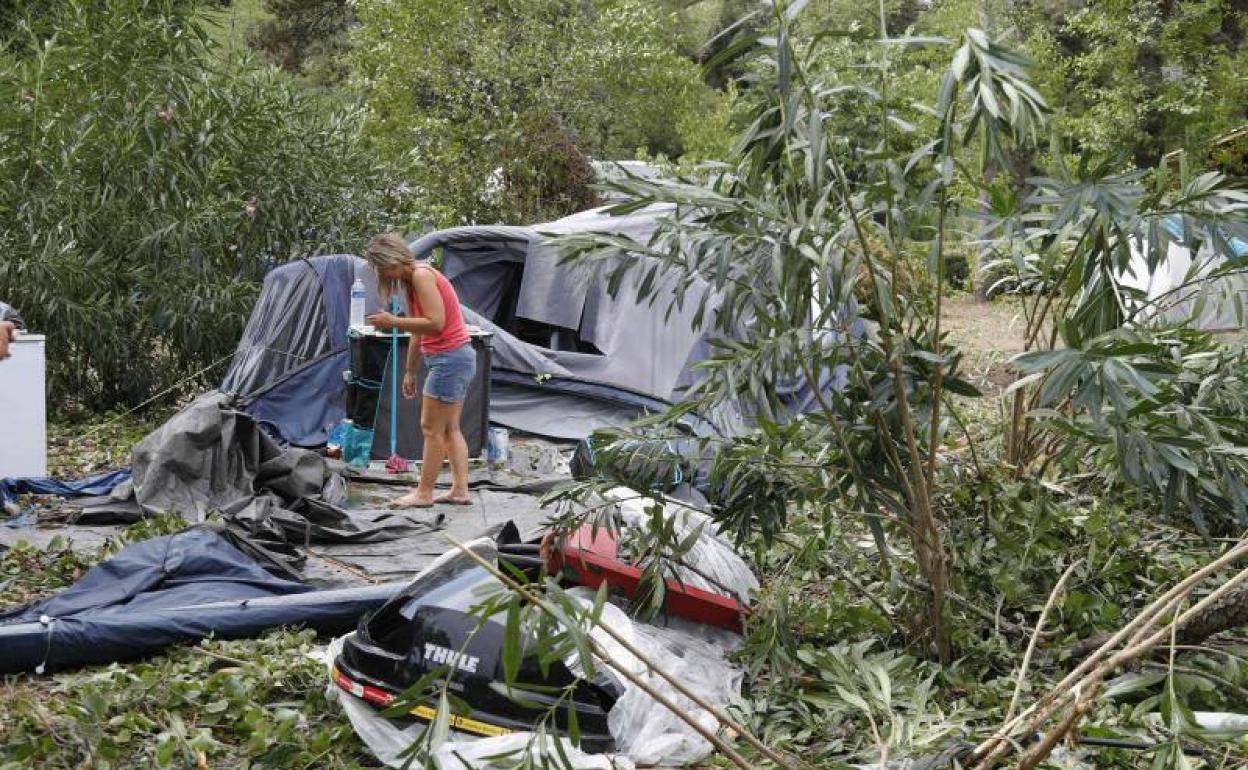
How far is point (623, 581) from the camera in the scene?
436 centimetres

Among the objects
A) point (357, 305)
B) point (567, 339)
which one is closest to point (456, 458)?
point (357, 305)

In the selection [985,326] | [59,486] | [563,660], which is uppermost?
[563,660]

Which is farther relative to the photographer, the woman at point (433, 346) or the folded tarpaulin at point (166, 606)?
the woman at point (433, 346)

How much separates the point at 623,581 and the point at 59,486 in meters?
3.98

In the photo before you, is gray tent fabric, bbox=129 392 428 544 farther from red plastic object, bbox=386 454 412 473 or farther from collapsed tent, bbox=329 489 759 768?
collapsed tent, bbox=329 489 759 768

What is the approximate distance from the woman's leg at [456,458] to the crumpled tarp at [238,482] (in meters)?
0.50

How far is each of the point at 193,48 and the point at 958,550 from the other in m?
7.40

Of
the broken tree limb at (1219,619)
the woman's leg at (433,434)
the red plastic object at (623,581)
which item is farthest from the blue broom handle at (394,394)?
the broken tree limb at (1219,619)

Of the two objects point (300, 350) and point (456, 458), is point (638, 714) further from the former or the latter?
point (300, 350)

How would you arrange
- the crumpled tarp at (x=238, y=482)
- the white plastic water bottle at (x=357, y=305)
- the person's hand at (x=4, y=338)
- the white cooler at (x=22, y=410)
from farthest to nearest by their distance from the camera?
the white plastic water bottle at (x=357, y=305)
the white cooler at (x=22, y=410)
the crumpled tarp at (x=238, y=482)
the person's hand at (x=4, y=338)

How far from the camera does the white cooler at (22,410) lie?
24.2 ft

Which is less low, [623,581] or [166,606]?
[623,581]

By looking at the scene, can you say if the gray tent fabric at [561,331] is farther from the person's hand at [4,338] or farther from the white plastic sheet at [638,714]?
the white plastic sheet at [638,714]

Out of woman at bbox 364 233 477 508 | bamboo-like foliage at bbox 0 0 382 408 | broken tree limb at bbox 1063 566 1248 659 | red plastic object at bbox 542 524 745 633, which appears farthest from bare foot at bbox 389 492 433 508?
broken tree limb at bbox 1063 566 1248 659
